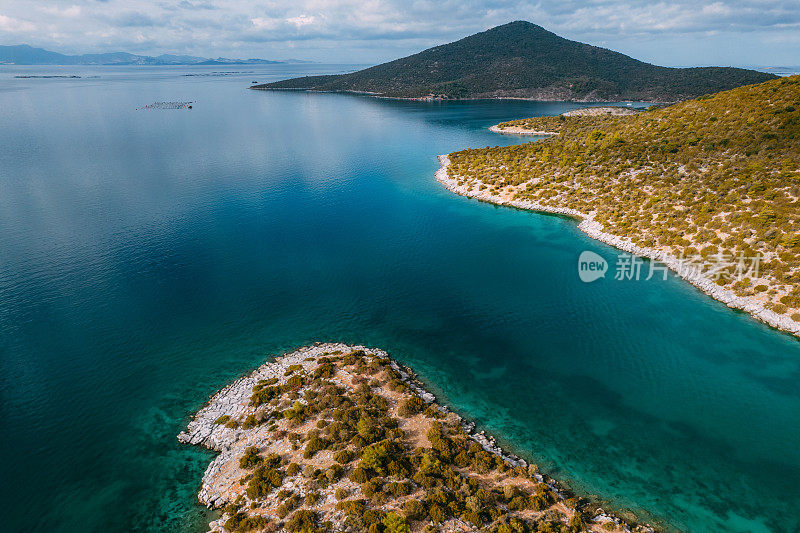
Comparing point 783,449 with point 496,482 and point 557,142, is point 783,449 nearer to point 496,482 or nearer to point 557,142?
point 496,482

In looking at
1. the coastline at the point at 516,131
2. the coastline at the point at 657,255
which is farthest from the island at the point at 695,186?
the coastline at the point at 516,131

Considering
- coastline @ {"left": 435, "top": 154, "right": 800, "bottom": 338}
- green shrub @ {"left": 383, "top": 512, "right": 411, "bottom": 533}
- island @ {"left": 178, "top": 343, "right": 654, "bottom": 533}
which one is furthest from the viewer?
coastline @ {"left": 435, "top": 154, "right": 800, "bottom": 338}

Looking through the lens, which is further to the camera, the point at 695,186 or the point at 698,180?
the point at 698,180

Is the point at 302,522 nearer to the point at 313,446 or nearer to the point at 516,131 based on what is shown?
the point at 313,446

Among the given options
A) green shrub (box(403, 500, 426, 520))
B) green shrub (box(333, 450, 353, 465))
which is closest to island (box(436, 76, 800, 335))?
green shrub (box(403, 500, 426, 520))

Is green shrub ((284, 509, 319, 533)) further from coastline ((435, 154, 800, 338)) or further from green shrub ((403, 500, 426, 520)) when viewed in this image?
coastline ((435, 154, 800, 338))

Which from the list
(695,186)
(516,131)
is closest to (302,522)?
(695,186)
